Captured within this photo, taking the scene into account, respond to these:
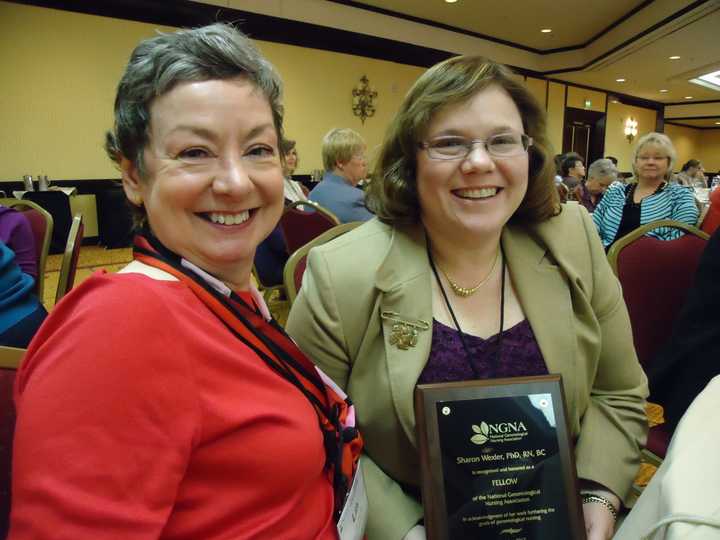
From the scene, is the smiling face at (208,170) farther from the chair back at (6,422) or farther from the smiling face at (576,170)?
the smiling face at (576,170)

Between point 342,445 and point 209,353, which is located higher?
point 209,353

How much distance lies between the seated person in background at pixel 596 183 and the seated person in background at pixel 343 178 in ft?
11.5

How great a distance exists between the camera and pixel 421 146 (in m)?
1.22

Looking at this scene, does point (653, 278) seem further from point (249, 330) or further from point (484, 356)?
point (249, 330)

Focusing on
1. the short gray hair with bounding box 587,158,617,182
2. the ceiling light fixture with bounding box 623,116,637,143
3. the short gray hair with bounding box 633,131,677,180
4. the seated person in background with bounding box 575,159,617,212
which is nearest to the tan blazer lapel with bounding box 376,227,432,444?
the short gray hair with bounding box 633,131,677,180

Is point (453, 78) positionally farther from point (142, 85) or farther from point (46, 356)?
point (46, 356)

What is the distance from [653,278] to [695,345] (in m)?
0.52

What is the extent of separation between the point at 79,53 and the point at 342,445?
7.63 metres

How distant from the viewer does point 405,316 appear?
119 cm

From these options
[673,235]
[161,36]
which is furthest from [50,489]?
[673,235]

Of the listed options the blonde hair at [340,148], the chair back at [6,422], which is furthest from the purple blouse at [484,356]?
the blonde hair at [340,148]

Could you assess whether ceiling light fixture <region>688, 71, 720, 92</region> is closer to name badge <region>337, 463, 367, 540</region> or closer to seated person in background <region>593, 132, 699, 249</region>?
seated person in background <region>593, 132, 699, 249</region>

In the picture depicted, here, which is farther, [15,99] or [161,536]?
[15,99]

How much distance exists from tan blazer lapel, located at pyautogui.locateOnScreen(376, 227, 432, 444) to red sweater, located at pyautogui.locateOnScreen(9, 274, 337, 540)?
35 cm
